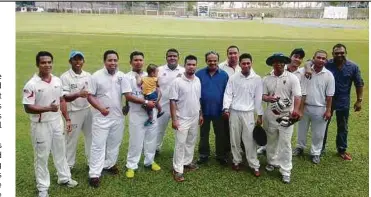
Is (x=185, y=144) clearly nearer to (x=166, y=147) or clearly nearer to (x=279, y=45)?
(x=166, y=147)

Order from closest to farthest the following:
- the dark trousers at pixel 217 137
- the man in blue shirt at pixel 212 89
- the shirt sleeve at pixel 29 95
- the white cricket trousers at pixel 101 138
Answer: the shirt sleeve at pixel 29 95
the white cricket trousers at pixel 101 138
the man in blue shirt at pixel 212 89
the dark trousers at pixel 217 137

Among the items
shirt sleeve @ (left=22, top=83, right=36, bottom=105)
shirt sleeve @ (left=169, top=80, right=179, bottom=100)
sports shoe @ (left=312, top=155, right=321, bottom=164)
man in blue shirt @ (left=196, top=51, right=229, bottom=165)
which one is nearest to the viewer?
shirt sleeve @ (left=22, top=83, right=36, bottom=105)

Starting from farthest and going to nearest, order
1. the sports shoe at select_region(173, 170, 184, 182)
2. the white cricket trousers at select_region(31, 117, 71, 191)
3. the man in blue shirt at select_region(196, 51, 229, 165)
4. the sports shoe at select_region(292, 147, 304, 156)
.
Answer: the sports shoe at select_region(292, 147, 304, 156), the man in blue shirt at select_region(196, 51, 229, 165), the sports shoe at select_region(173, 170, 184, 182), the white cricket trousers at select_region(31, 117, 71, 191)

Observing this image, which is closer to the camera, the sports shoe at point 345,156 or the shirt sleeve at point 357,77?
the shirt sleeve at point 357,77

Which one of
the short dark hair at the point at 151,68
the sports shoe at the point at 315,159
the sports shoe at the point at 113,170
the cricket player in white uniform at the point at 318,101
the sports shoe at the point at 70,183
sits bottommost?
the sports shoe at the point at 70,183

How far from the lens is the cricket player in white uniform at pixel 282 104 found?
488 centimetres

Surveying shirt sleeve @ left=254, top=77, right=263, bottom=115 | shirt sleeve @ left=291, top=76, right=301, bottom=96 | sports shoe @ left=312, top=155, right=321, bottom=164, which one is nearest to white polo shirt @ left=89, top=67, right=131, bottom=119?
shirt sleeve @ left=254, top=77, right=263, bottom=115

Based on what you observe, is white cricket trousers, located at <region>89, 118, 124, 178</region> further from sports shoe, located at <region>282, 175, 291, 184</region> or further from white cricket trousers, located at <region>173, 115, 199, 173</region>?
sports shoe, located at <region>282, 175, 291, 184</region>

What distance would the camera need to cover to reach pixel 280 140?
198 inches

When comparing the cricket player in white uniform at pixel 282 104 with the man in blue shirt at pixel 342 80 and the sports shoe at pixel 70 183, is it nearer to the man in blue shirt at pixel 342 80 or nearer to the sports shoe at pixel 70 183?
the man in blue shirt at pixel 342 80

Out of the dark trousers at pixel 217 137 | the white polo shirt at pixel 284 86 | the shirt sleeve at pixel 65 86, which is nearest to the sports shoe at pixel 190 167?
the dark trousers at pixel 217 137

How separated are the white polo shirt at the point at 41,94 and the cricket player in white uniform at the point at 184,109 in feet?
4.82

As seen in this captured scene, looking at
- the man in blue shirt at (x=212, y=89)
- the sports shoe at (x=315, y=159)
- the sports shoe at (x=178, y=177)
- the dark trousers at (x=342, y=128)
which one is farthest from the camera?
the dark trousers at (x=342, y=128)

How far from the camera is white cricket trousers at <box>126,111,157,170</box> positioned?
5045 mm
